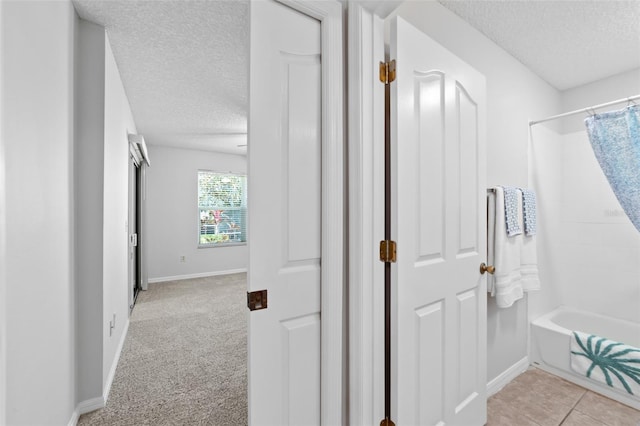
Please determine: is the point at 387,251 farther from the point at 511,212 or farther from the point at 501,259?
the point at 511,212

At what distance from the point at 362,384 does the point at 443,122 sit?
1.26 meters

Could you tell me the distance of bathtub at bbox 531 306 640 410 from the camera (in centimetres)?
218

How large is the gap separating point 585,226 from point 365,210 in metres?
2.62

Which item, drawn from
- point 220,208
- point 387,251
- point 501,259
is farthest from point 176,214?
point 501,259

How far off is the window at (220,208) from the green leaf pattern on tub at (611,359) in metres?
5.04

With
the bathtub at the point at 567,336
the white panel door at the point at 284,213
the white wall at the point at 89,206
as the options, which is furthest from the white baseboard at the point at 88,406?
the bathtub at the point at 567,336

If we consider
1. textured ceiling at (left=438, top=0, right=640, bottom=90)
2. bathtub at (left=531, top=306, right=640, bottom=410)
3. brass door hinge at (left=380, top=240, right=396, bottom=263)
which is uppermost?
textured ceiling at (left=438, top=0, right=640, bottom=90)

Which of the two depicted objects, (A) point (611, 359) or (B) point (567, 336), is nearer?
(A) point (611, 359)

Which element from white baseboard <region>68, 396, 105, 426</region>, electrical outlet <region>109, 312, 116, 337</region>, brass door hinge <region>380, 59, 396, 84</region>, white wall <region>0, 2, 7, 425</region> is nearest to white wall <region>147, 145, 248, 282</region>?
electrical outlet <region>109, 312, 116, 337</region>

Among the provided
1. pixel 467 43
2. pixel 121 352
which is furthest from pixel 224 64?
pixel 121 352

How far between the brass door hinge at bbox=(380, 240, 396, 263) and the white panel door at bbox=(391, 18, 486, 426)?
30mm

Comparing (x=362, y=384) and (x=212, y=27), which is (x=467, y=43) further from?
(x=362, y=384)

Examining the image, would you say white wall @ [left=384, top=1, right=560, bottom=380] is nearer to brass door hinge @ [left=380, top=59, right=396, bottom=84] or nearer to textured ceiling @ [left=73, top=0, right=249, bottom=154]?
brass door hinge @ [left=380, top=59, right=396, bottom=84]

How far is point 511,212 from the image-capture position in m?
1.94
